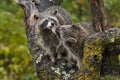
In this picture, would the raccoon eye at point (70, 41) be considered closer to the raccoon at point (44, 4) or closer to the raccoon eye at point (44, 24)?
the raccoon eye at point (44, 24)

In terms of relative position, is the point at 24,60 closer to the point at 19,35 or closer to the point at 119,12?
the point at 19,35

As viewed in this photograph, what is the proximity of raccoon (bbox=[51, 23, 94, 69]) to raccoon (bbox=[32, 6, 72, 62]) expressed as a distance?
0.10 meters

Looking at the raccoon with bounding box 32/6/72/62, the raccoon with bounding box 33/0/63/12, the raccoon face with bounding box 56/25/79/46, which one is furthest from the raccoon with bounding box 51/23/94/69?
the raccoon with bounding box 33/0/63/12

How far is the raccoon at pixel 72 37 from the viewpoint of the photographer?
4.72 metres

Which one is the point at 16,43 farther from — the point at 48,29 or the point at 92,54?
the point at 92,54

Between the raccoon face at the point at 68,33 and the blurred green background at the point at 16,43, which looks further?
the blurred green background at the point at 16,43

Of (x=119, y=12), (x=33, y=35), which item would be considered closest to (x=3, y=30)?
(x=119, y=12)

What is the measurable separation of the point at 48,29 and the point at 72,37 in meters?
0.32

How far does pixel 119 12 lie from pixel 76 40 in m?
6.33

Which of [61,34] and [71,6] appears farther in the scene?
[71,6]

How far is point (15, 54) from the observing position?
32.7 ft

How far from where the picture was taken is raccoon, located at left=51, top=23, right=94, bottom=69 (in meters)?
4.72

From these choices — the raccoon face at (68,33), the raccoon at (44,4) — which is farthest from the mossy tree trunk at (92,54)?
the raccoon at (44,4)

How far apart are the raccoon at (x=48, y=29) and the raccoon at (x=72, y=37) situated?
0.10 metres
